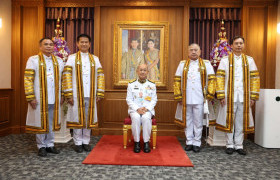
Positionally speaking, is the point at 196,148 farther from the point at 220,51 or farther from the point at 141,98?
the point at 220,51

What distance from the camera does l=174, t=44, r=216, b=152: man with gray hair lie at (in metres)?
3.70

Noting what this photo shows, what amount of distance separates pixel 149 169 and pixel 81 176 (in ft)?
2.76

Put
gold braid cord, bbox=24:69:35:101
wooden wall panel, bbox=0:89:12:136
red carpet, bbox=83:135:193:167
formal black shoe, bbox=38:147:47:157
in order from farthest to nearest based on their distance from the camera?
1. wooden wall panel, bbox=0:89:12:136
2. formal black shoe, bbox=38:147:47:157
3. gold braid cord, bbox=24:69:35:101
4. red carpet, bbox=83:135:193:167

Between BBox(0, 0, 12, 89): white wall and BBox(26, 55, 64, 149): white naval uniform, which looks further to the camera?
BBox(0, 0, 12, 89): white wall

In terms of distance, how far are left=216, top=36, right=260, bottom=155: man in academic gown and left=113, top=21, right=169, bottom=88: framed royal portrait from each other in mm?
1556

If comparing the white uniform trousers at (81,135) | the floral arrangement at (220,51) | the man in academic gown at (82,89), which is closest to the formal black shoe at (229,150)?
the floral arrangement at (220,51)

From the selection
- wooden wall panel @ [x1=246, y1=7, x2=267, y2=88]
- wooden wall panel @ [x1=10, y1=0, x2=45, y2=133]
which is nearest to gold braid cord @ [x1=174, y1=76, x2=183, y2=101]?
wooden wall panel @ [x1=246, y1=7, x2=267, y2=88]

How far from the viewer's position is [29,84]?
3.24 m

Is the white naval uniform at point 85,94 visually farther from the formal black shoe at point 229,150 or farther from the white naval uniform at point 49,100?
the formal black shoe at point 229,150

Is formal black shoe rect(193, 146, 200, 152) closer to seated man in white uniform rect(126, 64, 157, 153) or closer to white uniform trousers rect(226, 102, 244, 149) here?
white uniform trousers rect(226, 102, 244, 149)

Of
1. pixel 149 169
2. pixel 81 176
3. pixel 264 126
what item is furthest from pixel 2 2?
pixel 264 126

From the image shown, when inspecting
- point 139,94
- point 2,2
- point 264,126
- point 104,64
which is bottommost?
point 264,126

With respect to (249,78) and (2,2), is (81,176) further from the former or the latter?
(2,2)

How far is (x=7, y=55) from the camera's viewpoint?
485 cm
